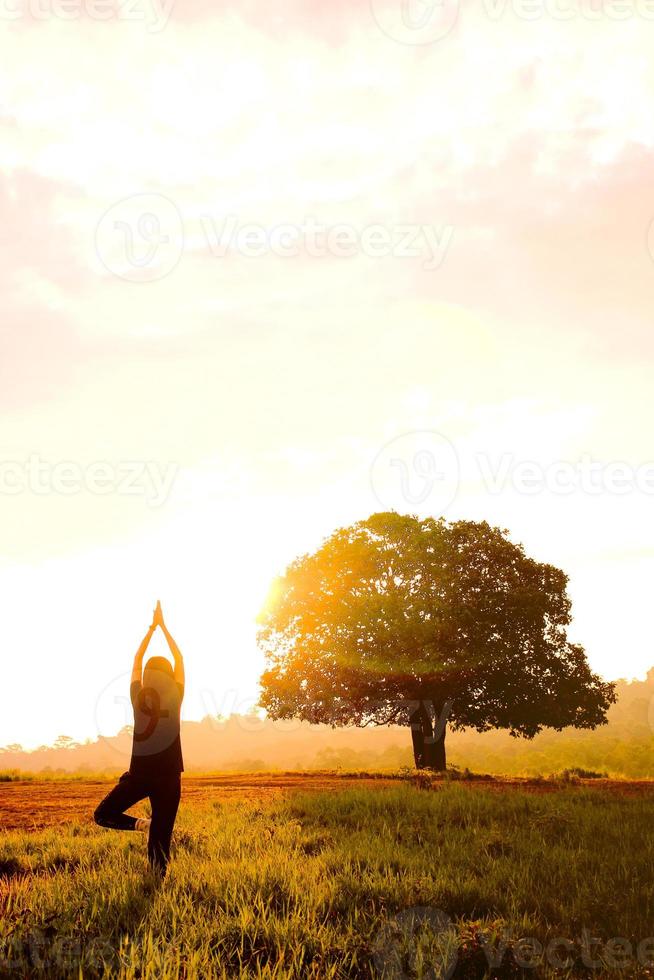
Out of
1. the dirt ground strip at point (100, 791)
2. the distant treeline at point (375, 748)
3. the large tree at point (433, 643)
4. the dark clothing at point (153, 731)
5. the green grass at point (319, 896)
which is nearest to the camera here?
the green grass at point (319, 896)

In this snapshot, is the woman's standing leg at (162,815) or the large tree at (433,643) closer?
the woman's standing leg at (162,815)

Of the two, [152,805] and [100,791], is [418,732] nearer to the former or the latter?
[100,791]

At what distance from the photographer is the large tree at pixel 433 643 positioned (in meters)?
28.1

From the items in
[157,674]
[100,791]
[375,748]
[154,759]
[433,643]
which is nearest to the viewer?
[154,759]

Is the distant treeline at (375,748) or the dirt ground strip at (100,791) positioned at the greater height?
the dirt ground strip at (100,791)

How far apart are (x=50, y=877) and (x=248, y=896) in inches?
107

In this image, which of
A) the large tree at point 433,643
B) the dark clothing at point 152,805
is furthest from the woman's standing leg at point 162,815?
the large tree at point 433,643

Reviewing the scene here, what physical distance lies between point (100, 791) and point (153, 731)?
1365cm

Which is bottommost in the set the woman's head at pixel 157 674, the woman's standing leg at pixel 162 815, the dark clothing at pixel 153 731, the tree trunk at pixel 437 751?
the tree trunk at pixel 437 751

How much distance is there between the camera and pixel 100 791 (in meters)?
19.3

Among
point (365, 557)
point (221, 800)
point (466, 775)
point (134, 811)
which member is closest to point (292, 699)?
point (365, 557)

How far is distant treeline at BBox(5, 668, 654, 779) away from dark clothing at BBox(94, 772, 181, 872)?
181 ft

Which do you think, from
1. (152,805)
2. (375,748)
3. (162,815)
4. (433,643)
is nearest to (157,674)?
(152,805)

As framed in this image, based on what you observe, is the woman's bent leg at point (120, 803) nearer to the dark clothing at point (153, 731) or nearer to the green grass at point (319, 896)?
the dark clothing at point (153, 731)
